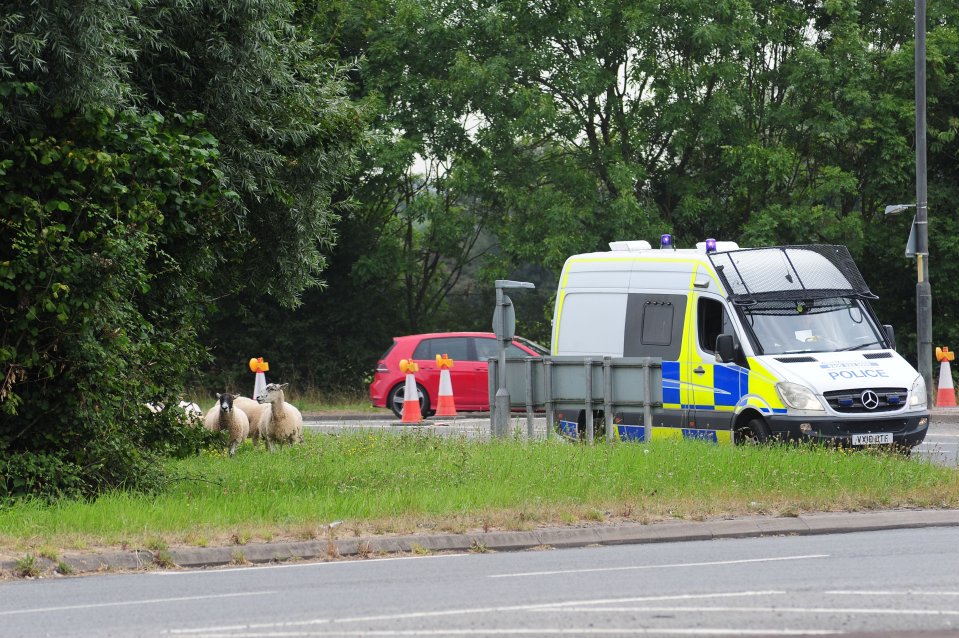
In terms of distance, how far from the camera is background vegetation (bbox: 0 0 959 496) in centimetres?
1284

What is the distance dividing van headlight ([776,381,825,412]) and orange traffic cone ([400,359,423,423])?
35.0 ft

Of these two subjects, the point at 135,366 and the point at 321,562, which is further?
the point at 135,366

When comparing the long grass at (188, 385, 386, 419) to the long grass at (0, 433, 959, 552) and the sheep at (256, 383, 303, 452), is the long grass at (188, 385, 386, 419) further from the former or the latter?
the long grass at (0, 433, 959, 552)

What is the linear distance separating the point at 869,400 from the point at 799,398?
2.62 ft

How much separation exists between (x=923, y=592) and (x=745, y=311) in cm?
889

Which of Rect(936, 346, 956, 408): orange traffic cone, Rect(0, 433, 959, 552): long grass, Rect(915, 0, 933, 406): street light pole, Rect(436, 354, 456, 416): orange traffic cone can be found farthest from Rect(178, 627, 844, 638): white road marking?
Rect(936, 346, 956, 408): orange traffic cone

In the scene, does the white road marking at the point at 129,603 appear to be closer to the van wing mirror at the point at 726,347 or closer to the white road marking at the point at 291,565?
the white road marking at the point at 291,565

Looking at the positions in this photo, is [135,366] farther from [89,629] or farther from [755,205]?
[755,205]

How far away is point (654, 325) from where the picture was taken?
59.7 ft

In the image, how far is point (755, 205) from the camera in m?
32.5

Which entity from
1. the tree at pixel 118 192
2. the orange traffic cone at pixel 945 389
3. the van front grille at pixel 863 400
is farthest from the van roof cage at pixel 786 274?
the orange traffic cone at pixel 945 389

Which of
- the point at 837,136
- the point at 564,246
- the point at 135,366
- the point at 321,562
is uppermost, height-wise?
the point at 837,136

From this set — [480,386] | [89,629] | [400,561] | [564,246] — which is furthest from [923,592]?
[564,246]

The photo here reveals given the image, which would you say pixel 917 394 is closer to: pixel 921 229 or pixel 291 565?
pixel 291 565
